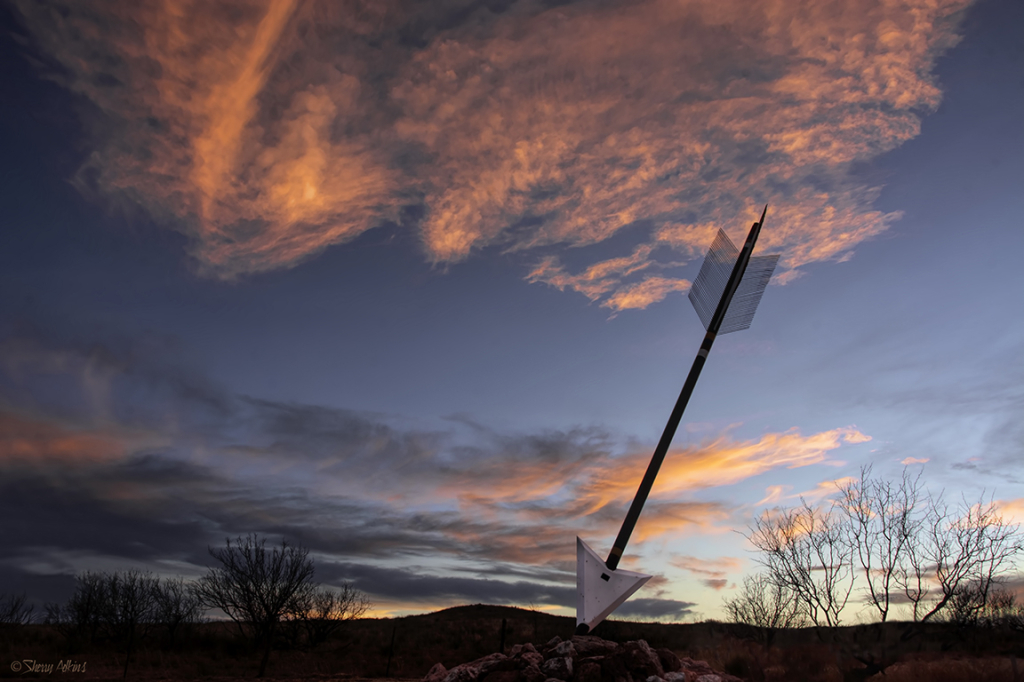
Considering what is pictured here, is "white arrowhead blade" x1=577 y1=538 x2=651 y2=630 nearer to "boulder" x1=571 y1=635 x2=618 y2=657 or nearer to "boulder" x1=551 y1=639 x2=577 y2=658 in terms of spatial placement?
"boulder" x1=571 y1=635 x2=618 y2=657

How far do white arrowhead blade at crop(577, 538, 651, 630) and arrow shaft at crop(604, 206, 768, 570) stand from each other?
28cm

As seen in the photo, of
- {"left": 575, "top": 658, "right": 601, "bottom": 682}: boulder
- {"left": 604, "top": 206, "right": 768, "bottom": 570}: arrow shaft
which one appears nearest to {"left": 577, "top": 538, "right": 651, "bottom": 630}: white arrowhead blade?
{"left": 604, "top": 206, "right": 768, "bottom": 570}: arrow shaft

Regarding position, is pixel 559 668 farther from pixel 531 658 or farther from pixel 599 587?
pixel 599 587

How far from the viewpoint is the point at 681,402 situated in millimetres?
15805

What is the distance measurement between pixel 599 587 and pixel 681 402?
187 inches

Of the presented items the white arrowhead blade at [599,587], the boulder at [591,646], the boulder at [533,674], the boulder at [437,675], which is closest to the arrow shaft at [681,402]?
the white arrowhead blade at [599,587]

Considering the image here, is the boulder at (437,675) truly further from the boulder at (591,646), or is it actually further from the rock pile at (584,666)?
the boulder at (591,646)

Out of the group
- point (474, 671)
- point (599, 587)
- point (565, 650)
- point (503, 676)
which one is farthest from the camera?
point (599, 587)

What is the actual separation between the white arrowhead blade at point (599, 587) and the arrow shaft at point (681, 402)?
0.92ft

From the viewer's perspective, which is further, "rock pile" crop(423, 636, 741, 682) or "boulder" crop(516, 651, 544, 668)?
"boulder" crop(516, 651, 544, 668)

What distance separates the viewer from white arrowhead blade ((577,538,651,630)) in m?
14.1

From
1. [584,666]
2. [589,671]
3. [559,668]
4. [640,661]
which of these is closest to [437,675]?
[559,668]

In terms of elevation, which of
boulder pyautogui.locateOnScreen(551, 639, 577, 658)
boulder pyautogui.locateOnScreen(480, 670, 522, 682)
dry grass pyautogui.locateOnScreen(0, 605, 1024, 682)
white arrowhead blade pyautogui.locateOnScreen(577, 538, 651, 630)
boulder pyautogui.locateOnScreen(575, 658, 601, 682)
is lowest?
dry grass pyautogui.locateOnScreen(0, 605, 1024, 682)

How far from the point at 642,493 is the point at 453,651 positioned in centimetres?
2511
